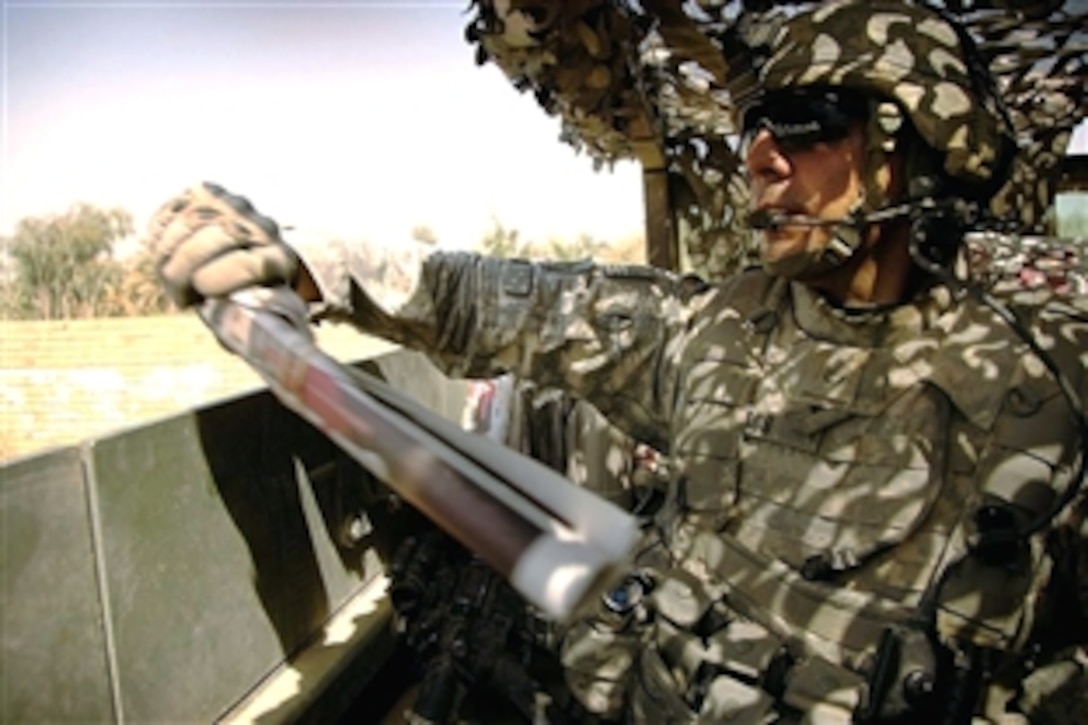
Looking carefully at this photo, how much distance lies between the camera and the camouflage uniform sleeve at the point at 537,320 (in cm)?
201

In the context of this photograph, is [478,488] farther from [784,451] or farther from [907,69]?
[907,69]

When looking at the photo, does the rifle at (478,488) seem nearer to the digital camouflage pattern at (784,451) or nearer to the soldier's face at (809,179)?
the digital camouflage pattern at (784,451)

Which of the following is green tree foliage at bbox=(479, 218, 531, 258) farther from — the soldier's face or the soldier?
the soldier's face

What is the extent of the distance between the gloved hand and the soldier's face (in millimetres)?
1094

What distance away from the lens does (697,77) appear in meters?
4.66

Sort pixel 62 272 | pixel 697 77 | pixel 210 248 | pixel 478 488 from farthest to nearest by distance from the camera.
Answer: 1. pixel 62 272
2. pixel 697 77
3. pixel 210 248
4. pixel 478 488

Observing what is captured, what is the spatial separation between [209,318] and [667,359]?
45.9 inches

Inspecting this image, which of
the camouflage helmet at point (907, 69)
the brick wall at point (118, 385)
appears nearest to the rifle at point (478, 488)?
the camouflage helmet at point (907, 69)

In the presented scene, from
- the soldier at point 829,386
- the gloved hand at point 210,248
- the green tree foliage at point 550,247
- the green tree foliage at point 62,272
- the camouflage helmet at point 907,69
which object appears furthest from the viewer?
the green tree foliage at point 550,247

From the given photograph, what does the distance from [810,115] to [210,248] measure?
4.32 ft

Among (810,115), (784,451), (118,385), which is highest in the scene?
(810,115)

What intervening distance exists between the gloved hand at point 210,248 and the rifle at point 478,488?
0.94 ft

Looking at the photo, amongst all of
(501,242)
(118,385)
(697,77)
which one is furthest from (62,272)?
(697,77)

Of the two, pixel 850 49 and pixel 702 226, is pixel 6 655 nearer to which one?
pixel 850 49
